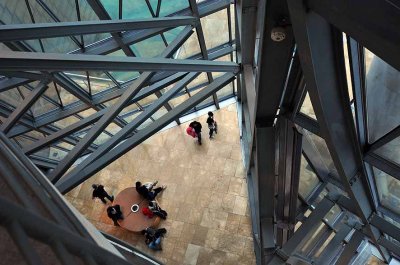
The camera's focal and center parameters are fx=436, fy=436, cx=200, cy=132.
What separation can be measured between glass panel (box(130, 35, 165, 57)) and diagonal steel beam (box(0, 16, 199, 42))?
2.91m

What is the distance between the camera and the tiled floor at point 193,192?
2138 cm

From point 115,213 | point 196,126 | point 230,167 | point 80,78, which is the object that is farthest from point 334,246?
point 80,78

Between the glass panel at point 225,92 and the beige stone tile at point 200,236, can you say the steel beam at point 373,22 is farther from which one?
the glass panel at point 225,92

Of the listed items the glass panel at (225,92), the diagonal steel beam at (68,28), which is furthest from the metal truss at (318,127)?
the glass panel at (225,92)

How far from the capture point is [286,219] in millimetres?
17406

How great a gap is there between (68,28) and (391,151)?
7657 mm

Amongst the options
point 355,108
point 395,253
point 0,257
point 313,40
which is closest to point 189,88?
point 395,253

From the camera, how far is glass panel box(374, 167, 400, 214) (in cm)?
1052

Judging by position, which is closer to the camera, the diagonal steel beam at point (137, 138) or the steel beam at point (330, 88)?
the steel beam at point (330, 88)

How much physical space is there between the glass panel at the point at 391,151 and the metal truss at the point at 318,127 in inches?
4.1

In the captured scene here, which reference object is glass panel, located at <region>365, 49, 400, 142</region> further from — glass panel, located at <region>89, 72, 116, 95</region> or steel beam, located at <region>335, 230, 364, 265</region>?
glass panel, located at <region>89, 72, 116, 95</region>

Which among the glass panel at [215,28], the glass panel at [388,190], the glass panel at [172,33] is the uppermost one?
the glass panel at [215,28]

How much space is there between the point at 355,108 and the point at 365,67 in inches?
44.0

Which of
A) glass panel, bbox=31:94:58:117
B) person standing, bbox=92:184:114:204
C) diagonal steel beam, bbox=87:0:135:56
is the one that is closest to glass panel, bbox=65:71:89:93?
glass panel, bbox=31:94:58:117
